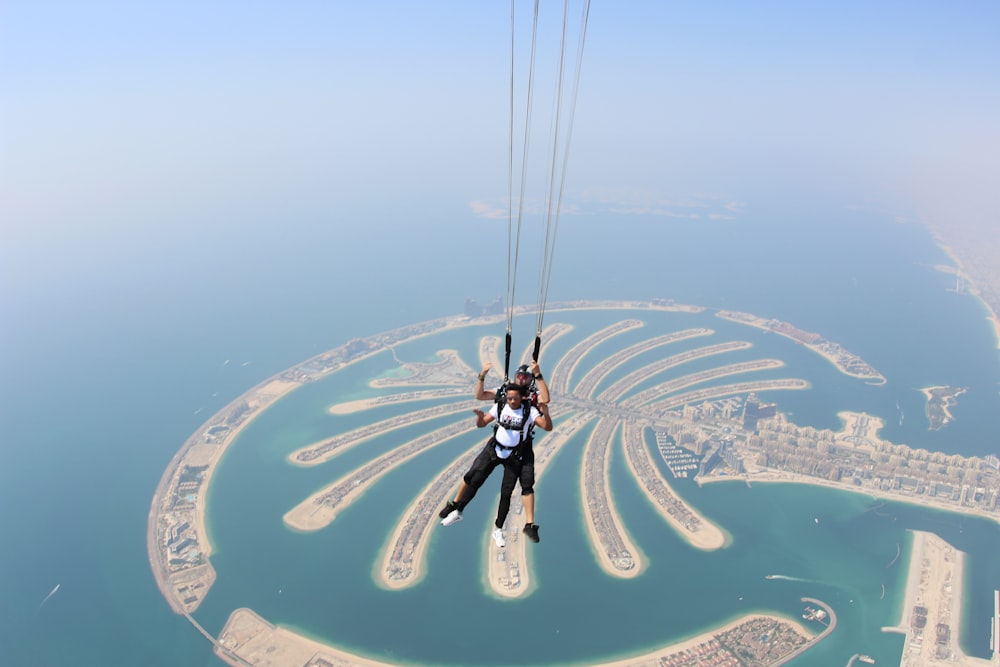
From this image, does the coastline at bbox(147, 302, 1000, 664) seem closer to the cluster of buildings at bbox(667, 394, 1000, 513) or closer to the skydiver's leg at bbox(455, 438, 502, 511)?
the cluster of buildings at bbox(667, 394, 1000, 513)

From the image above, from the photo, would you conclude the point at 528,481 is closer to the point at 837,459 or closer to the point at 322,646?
the point at 322,646

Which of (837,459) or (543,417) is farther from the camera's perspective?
(837,459)

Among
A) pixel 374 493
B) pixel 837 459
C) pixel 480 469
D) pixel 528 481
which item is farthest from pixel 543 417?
pixel 837 459

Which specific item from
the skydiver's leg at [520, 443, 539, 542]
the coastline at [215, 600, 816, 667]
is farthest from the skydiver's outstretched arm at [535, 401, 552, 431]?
the coastline at [215, 600, 816, 667]

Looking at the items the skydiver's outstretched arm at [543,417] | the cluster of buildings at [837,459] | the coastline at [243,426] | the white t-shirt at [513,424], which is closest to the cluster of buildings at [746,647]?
the coastline at [243,426]

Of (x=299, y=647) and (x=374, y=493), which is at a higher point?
(x=374, y=493)

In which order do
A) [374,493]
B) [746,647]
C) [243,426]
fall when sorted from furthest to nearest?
[243,426], [374,493], [746,647]

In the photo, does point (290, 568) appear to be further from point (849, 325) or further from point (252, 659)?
point (849, 325)
